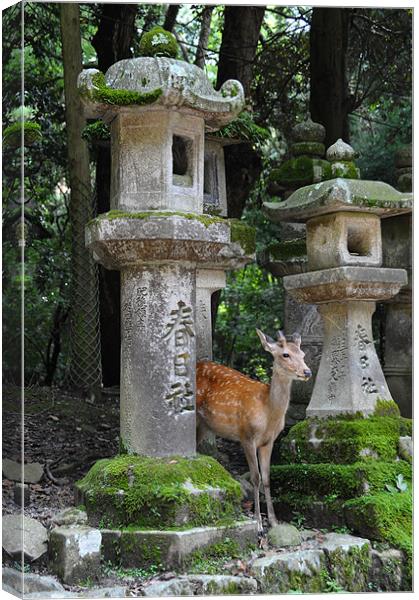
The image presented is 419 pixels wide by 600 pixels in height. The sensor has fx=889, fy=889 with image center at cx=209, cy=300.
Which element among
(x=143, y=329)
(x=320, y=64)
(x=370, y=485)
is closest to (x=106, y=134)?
(x=143, y=329)

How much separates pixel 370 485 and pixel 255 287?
8839 mm

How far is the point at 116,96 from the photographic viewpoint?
571cm

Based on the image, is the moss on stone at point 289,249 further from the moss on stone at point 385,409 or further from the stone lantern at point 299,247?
the moss on stone at point 385,409

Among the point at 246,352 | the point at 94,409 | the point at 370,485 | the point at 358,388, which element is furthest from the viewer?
the point at 246,352

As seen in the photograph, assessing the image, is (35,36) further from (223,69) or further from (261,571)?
(261,571)

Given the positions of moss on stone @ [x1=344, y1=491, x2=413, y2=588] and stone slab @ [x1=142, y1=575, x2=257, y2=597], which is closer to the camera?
stone slab @ [x1=142, y1=575, x2=257, y2=597]

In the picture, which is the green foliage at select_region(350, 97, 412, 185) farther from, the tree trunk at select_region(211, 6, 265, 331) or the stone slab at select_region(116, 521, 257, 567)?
the stone slab at select_region(116, 521, 257, 567)

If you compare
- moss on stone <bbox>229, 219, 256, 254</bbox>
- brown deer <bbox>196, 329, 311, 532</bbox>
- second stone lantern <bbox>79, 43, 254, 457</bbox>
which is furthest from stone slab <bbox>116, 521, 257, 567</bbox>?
moss on stone <bbox>229, 219, 256, 254</bbox>

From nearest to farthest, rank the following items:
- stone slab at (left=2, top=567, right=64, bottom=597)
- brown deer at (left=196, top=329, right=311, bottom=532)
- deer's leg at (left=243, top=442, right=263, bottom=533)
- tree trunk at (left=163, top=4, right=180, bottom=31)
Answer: stone slab at (left=2, top=567, right=64, bottom=597) → brown deer at (left=196, top=329, right=311, bottom=532) → deer's leg at (left=243, top=442, right=263, bottom=533) → tree trunk at (left=163, top=4, right=180, bottom=31)

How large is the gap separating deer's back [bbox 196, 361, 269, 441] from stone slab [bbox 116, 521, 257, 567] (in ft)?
3.92

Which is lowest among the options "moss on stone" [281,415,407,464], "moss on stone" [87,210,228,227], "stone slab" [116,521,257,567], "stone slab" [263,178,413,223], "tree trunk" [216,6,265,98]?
"stone slab" [116,521,257,567]

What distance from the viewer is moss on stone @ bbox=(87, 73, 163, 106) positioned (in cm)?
568

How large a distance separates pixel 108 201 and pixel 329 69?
327 centimetres

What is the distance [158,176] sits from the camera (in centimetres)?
588
